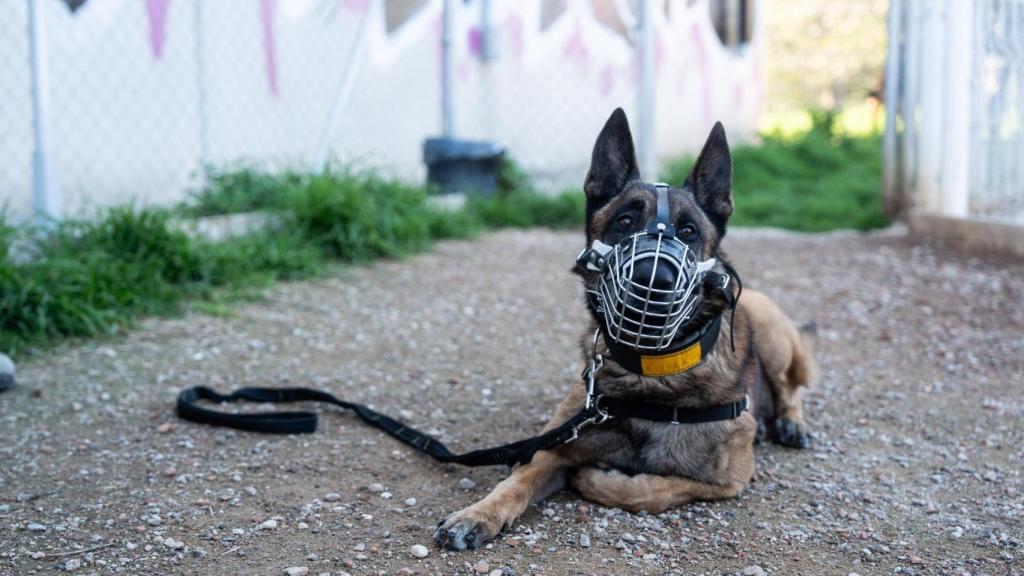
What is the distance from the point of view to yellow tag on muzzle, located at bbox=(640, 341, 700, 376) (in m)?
2.91

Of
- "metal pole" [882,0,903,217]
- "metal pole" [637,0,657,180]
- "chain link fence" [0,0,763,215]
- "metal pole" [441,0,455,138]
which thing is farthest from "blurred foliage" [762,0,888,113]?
"metal pole" [441,0,455,138]

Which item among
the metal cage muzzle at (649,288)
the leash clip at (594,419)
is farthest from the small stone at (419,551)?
the metal cage muzzle at (649,288)

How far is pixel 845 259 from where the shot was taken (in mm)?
Answer: 7133

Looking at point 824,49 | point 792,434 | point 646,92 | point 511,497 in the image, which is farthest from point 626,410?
point 824,49

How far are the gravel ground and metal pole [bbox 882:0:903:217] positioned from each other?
233 centimetres

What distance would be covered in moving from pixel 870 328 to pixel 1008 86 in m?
3.09

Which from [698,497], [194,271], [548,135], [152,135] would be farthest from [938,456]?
[548,135]

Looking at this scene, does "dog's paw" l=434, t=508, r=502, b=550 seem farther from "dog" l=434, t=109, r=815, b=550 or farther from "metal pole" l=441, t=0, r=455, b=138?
"metal pole" l=441, t=0, r=455, b=138

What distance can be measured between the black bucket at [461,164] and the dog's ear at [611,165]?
17.4ft

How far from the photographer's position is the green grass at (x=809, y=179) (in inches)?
351

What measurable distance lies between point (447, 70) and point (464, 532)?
634 cm

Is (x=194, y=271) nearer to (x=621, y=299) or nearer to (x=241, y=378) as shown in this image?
(x=241, y=378)

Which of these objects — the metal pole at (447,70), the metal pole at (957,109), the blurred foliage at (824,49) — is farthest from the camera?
the blurred foliage at (824,49)

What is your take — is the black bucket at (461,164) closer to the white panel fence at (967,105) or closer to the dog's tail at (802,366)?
the white panel fence at (967,105)
